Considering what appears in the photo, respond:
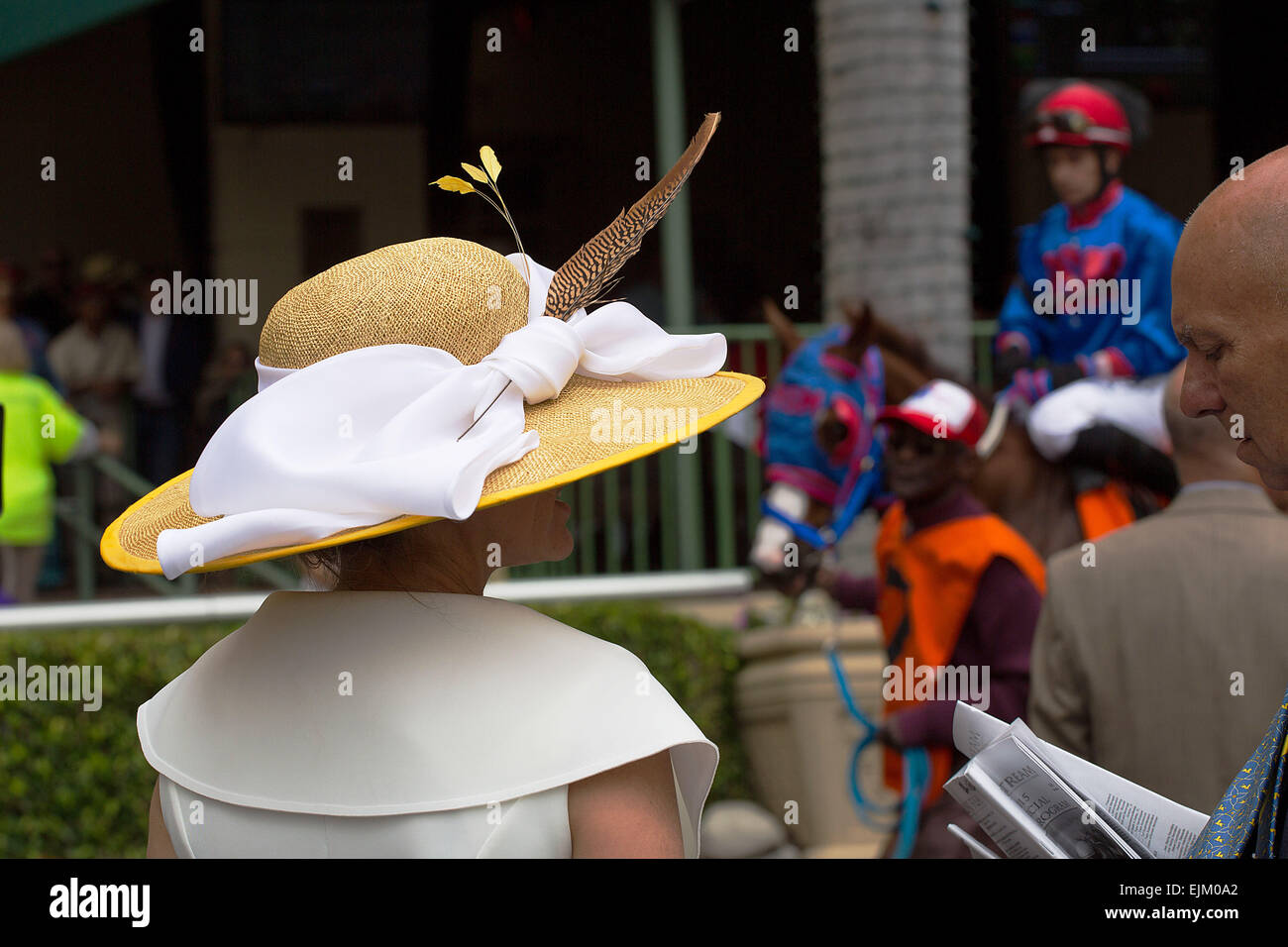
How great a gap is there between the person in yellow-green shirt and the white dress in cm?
523

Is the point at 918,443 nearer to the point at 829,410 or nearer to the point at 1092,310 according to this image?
the point at 829,410

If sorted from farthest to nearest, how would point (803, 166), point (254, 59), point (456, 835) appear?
point (803, 166) → point (254, 59) → point (456, 835)

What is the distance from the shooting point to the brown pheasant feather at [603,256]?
1610 mm

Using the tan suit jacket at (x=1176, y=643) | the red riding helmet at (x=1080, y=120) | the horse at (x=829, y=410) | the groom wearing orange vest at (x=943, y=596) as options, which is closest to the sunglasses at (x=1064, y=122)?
the red riding helmet at (x=1080, y=120)

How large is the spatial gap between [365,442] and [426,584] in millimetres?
162

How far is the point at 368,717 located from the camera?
1395 millimetres

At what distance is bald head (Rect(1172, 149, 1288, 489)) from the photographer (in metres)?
1.30

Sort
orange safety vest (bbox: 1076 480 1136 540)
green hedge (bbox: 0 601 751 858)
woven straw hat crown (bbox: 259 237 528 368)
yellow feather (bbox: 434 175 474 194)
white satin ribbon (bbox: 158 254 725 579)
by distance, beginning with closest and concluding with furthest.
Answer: white satin ribbon (bbox: 158 254 725 579), woven straw hat crown (bbox: 259 237 528 368), yellow feather (bbox: 434 175 474 194), orange safety vest (bbox: 1076 480 1136 540), green hedge (bbox: 0 601 751 858)

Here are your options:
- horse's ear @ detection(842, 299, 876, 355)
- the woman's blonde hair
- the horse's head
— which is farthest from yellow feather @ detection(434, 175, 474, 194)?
the woman's blonde hair

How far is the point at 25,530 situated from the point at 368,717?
5934 mm

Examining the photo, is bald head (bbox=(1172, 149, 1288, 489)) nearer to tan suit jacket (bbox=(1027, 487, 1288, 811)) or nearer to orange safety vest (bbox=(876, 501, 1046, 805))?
tan suit jacket (bbox=(1027, 487, 1288, 811))

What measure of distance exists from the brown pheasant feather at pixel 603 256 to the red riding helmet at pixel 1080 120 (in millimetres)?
3604

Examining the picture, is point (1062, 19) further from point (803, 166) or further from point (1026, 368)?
point (1026, 368)
